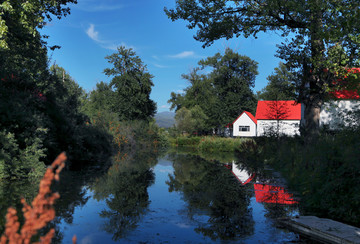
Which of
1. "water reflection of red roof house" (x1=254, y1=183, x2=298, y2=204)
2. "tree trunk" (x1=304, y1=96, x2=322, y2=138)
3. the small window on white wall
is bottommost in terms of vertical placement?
"water reflection of red roof house" (x1=254, y1=183, x2=298, y2=204)

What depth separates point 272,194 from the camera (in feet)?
33.4

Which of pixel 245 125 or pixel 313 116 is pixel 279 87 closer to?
pixel 313 116

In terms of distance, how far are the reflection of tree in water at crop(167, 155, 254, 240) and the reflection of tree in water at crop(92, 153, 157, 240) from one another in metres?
1.25

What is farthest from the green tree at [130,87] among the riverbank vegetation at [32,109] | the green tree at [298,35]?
the green tree at [298,35]

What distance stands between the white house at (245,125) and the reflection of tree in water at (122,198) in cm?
5307

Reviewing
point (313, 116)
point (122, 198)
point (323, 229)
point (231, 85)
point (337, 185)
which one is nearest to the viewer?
point (323, 229)

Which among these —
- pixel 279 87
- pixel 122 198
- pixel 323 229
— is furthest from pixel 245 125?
pixel 323 229

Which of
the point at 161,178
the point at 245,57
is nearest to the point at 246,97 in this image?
the point at 245,57

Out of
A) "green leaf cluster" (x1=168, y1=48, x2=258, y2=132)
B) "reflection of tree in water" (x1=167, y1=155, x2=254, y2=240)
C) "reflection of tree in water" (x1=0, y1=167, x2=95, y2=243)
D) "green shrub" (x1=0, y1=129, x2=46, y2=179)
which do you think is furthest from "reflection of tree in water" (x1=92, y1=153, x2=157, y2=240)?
"green leaf cluster" (x1=168, y1=48, x2=258, y2=132)

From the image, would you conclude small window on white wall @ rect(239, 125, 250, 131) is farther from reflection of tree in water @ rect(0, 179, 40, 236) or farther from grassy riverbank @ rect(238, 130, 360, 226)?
reflection of tree in water @ rect(0, 179, 40, 236)

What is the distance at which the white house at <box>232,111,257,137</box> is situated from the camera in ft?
215

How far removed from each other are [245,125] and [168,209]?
5937cm

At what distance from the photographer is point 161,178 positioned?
46.7 feet

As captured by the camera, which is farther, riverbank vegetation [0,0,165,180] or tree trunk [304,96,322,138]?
tree trunk [304,96,322,138]
